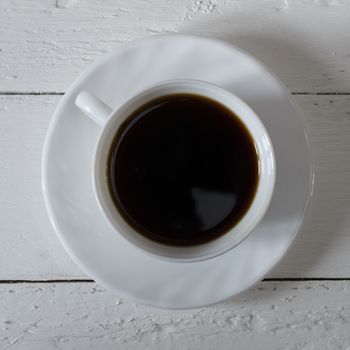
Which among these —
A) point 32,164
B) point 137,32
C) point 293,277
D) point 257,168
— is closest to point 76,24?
point 137,32

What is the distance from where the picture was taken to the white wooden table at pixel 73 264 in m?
0.78

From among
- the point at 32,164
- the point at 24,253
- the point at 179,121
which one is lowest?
the point at 24,253

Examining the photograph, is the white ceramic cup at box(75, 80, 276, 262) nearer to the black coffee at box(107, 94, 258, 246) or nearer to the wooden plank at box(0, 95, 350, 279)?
the black coffee at box(107, 94, 258, 246)

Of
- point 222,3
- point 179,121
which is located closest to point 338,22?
point 222,3

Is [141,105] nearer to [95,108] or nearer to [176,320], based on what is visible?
[95,108]

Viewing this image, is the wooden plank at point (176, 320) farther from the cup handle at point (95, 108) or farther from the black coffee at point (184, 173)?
the cup handle at point (95, 108)

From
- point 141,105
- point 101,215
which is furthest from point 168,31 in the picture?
point 101,215

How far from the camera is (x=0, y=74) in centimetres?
79

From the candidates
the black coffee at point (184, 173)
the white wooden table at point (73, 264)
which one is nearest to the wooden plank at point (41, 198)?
the white wooden table at point (73, 264)

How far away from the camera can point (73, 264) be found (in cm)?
79

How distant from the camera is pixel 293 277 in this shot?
792mm

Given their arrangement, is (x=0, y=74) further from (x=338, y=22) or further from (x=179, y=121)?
(x=338, y=22)

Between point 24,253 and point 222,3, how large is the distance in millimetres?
434

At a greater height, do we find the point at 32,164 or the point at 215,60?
the point at 215,60
